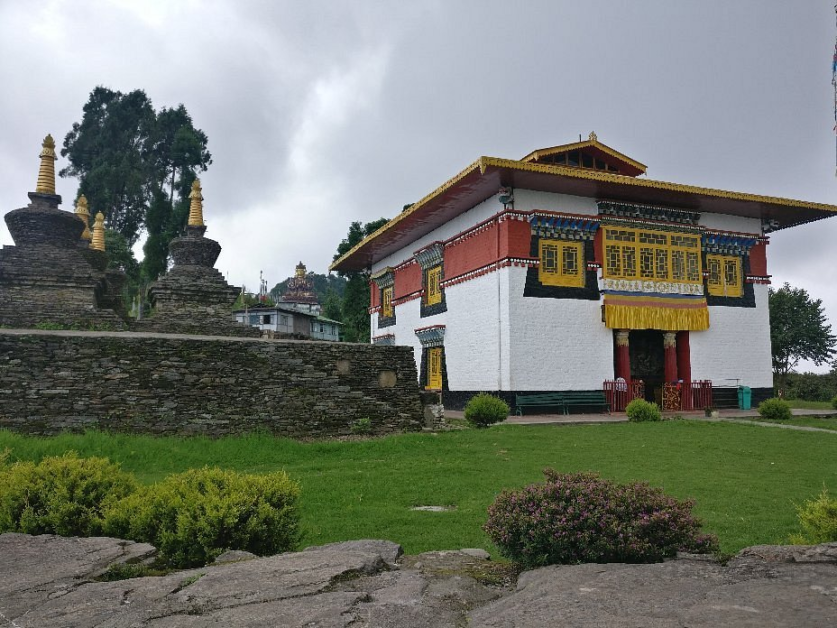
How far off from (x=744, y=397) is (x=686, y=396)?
8.40ft

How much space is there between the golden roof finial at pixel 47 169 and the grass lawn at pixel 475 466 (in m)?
11.9

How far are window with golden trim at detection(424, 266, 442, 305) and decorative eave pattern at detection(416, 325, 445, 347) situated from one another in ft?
3.67

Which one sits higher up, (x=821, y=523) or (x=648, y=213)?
(x=648, y=213)

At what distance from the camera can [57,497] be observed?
5.47 metres

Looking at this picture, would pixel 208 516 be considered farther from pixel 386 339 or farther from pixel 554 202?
pixel 386 339

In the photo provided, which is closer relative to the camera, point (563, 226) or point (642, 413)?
point (642, 413)

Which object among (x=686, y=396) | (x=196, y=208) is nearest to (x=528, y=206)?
(x=686, y=396)

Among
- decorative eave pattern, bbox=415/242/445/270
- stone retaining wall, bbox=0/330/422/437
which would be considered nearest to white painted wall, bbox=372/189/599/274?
decorative eave pattern, bbox=415/242/445/270

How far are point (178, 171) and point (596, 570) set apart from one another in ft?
173

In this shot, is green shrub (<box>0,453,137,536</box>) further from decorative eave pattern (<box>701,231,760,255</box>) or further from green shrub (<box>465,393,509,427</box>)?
decorative eave pattern (<box>701,231,760,255</box>)

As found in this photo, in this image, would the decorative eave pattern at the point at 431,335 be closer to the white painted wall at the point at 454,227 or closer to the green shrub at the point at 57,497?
the white painted wall at the point at 454,227

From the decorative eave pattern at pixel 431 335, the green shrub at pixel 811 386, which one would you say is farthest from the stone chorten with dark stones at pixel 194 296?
the green shrub at pixel 811 386

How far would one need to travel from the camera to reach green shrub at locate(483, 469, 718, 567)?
398cm

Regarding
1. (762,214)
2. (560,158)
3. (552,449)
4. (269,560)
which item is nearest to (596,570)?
(269,560)
